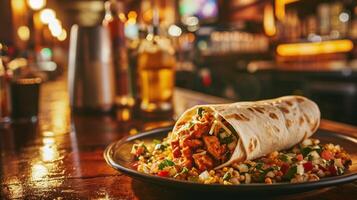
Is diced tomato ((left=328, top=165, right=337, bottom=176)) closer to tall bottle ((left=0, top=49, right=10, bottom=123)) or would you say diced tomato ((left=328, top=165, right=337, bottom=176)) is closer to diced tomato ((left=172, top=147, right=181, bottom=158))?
diced tomato ((left=172, top=147, right=181, bottom=158))

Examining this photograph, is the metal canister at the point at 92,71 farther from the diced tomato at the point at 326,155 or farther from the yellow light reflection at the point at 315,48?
the yellow light reflection at the point at 315,48

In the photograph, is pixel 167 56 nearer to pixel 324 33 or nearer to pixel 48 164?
pixel 48 164

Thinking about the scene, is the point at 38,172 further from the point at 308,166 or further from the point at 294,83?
the point at 294,83

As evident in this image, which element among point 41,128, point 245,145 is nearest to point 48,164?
point 245,145

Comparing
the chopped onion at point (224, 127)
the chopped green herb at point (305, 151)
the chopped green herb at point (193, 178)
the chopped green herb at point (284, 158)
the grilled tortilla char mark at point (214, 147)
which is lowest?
the chopped green herb at point (305, 151)

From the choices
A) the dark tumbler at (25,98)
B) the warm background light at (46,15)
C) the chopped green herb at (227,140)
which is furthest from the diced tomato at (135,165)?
the warm background light at (46,15)
